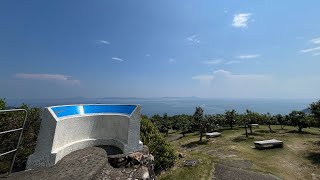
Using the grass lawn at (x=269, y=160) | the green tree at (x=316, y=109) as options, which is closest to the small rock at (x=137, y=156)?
the grass lawn at (x=269, y=160)

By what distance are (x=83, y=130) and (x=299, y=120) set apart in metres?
38.1

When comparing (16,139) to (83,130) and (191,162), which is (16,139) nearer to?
(83,130)

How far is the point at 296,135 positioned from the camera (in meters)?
33.2

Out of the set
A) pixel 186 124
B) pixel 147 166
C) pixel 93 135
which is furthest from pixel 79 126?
pixel 186 124

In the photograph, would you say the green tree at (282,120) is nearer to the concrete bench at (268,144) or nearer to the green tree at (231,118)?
the green tree at (231,118)

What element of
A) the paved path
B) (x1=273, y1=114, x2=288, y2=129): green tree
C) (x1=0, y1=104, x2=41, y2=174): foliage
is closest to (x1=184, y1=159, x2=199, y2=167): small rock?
the paved path

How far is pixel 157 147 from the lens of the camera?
17.5 metres

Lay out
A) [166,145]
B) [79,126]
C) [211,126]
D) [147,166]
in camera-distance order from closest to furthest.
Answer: [147,166] < [79,126] < [166,145] < [211,126]

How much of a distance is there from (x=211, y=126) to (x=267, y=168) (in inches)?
894

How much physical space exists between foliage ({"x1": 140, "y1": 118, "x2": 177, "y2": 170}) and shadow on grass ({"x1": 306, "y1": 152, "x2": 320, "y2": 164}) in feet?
47.1

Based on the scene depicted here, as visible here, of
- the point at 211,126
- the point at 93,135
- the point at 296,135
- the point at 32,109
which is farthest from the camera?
the point at 211,126

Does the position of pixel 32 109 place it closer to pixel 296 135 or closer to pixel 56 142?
pixel 56 142

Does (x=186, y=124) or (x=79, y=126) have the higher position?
(x=79, y=126)

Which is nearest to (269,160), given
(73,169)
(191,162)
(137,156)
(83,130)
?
(191,162)
